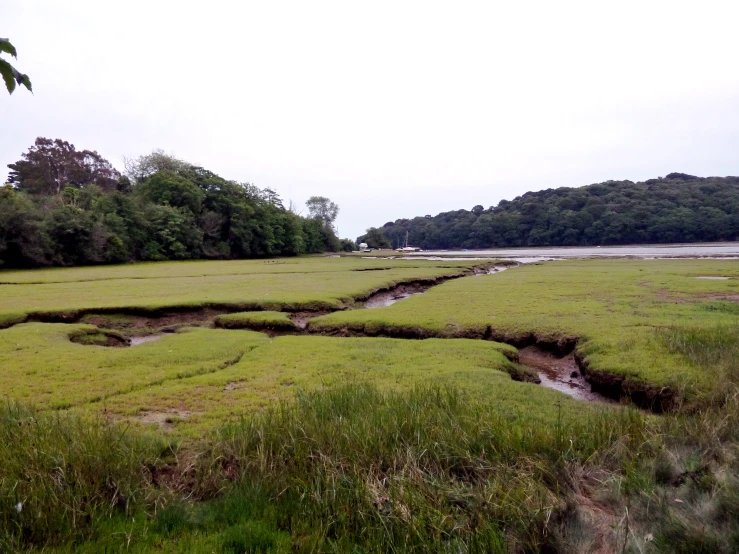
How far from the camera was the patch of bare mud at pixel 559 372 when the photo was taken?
1012cm

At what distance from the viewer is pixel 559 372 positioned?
39.5ft

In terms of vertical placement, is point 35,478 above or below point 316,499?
above

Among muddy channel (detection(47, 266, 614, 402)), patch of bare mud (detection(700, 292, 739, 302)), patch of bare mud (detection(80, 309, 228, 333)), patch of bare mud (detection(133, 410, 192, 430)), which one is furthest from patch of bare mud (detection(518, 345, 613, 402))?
patch of bare mud (detection(80, 309, 228, 333))

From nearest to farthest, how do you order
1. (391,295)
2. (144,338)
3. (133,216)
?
(144,338) → (391,295) → (133,216)

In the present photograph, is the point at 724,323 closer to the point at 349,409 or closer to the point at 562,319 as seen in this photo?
the point at 562,319

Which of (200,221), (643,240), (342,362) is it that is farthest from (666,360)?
(643,240)

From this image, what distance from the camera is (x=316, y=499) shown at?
4453 mm

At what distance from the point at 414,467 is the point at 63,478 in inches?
137

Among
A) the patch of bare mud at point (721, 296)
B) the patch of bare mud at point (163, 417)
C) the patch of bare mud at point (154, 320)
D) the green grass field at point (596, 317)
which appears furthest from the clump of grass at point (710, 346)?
the patch of bare mud at point (154, 320)

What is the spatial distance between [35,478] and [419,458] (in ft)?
12.6

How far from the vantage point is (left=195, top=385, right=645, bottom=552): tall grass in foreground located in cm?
400

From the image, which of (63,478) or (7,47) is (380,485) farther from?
(7,47)

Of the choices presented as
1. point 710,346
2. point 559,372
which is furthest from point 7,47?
point 710,346

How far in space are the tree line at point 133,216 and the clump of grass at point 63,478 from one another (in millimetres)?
50292
